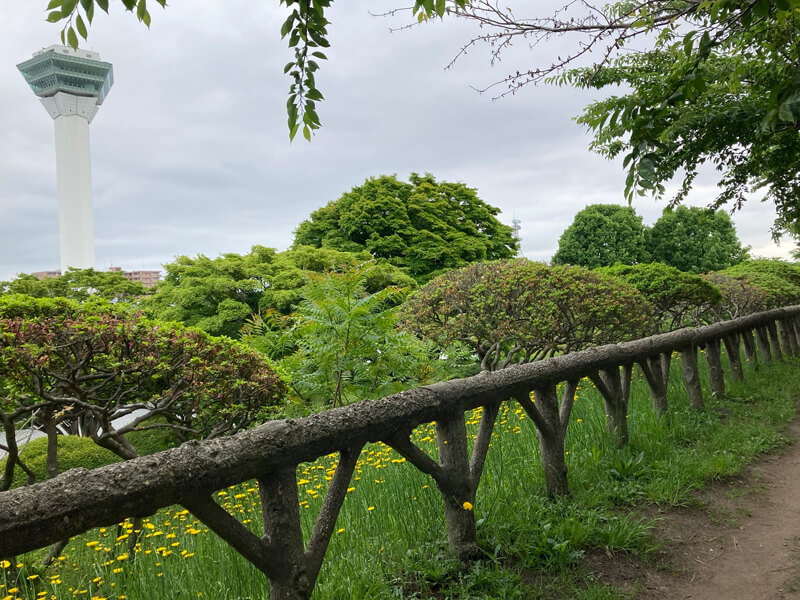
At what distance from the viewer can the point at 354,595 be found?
2.54 metres

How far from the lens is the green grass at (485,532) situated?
2.82 metres

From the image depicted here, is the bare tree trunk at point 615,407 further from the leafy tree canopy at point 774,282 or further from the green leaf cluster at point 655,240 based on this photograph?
the green leaf cluster at point 655,240

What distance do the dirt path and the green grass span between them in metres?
0.16

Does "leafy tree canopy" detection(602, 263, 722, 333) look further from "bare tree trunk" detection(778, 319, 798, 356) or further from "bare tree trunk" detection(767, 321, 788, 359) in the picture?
"bare tree trunk" detection(778, 319, 798, 356)

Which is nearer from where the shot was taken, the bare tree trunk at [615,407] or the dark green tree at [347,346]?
the bare tree trunk at [615,407]

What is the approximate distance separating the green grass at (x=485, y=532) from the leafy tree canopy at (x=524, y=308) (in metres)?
2.60

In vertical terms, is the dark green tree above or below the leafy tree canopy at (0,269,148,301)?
below

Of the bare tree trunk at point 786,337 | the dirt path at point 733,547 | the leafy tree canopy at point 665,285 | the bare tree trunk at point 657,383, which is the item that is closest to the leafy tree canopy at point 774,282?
the bare tree trunk at point 786,337

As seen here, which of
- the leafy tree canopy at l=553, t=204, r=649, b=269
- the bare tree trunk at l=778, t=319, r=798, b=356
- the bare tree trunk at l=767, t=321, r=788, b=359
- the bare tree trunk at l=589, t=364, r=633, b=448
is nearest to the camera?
the bare tree trunk at l=589, t=364, r=633, b=448

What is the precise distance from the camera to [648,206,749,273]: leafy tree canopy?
4184cm

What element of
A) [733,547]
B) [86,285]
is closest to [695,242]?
[86,285]

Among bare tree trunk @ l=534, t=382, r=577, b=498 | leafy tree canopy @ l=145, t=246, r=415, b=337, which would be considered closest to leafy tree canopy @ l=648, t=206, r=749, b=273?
leafy tree canopy @ l=145, t=246, r=415, b=337

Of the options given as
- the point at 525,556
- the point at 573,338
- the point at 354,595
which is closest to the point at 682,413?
the point at 573,338

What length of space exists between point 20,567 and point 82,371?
1.68 metres
